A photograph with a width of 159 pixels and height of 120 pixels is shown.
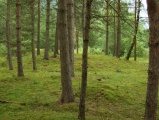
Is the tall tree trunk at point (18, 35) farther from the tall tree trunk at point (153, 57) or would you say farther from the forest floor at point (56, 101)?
the tall tree trunk at point (153, 57)

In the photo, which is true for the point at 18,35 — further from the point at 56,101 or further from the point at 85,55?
the point at 85,55

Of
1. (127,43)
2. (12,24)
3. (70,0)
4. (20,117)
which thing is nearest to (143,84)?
(70,0)

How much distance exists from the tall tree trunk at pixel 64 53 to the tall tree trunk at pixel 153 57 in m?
4.18

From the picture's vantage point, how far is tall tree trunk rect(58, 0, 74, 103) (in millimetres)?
9508

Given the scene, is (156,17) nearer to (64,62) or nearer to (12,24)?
(64,62)

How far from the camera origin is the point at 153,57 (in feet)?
19.4

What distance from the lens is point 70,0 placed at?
45.7 feet

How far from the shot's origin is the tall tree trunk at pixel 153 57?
5.78 m

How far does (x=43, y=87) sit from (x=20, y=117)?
15.5 ft

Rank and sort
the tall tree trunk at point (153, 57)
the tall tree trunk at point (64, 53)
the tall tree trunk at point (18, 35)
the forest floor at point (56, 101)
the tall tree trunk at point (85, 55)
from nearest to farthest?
1. the tall tree trunk at point (153, 57)
2. the tall tree trunk at point (85, 55)
3. the forest floor at point (56, 101)
4. the tall tree trunk at point (64, 53)
5. the tall tree trunk at point (18, 35)

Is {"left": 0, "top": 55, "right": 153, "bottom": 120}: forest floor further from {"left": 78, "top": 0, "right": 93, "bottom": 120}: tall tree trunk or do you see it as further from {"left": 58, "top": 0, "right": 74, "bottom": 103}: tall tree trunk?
{"left": 78, "top": 0, "right": 93, "bottom": 120}: tall tree trunk

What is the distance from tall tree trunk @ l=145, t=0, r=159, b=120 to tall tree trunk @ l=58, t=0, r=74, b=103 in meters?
4.18

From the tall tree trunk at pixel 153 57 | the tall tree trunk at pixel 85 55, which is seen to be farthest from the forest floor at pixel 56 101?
the tall tree trunk at pixel 153 57

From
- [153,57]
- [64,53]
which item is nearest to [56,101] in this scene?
[64,53]
